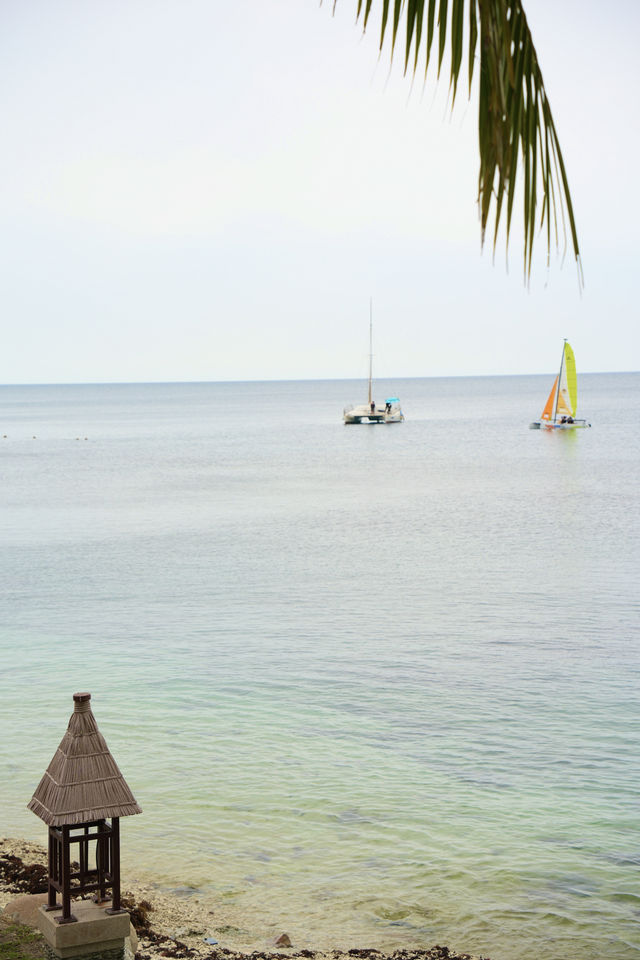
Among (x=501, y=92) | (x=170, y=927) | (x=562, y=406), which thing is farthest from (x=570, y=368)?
(x=501, y=92)

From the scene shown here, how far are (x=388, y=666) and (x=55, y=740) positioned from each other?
23.2 ft

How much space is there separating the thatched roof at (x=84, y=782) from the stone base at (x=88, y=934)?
31.8 inches

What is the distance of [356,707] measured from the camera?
1725 centimetres

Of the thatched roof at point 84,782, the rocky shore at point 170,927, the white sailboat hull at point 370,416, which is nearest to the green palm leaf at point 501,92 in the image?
the thatched roof at point 84,782

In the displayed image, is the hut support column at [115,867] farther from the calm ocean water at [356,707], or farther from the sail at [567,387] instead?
the sail at [567,387]

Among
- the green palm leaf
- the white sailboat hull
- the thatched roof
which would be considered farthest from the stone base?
the white sailboat hull

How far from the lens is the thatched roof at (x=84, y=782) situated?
301 inches

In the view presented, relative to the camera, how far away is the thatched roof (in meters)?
7.64

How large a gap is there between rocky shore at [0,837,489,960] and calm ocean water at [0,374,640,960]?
0.24 metres

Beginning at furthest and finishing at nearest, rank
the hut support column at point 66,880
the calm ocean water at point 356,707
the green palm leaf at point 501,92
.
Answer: the calm ocean water at point 356,707
the hut support column at point 66,880
the green palm leaf at point 501,92

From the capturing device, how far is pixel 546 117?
159 cm

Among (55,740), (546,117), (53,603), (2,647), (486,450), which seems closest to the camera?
(546,117)

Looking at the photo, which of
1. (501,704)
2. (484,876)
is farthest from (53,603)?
(484,876)

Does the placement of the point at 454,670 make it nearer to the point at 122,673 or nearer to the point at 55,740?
the point at 122,673
